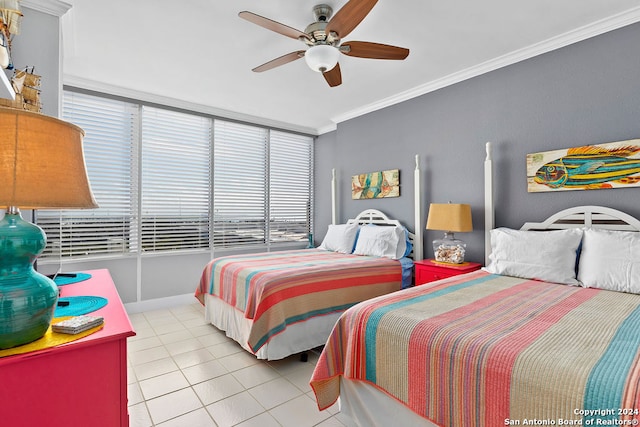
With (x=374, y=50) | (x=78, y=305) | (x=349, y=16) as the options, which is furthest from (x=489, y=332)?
(x=374, y=50)

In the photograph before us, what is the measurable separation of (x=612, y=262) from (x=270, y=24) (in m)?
2.81

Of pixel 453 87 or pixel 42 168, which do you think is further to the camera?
pixel 453 87

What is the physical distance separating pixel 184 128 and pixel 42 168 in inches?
148

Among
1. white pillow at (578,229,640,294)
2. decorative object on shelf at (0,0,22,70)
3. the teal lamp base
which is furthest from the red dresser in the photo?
white pillow at (578,229,640,294)

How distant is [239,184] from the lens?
15.9ft

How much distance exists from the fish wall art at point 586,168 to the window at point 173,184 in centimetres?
363

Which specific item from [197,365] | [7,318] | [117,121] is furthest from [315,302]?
[117,121]

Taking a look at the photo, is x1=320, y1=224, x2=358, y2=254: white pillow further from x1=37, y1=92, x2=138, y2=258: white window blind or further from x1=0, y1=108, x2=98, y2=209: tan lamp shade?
x1=0, y1=108, x2=98, y2=209: tan lamp shade

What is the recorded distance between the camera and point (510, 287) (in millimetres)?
2191

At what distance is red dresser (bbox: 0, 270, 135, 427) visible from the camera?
3.00 ft

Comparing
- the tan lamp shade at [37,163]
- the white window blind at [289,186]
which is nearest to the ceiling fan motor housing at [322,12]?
the tan lamp shade at [37,163]

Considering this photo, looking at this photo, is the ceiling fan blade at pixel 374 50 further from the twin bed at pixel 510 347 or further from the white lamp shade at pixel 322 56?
the twin bed at pixel 510 347

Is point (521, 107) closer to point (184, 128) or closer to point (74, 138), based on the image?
point (74, 138)

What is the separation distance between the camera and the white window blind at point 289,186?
5.29 m
